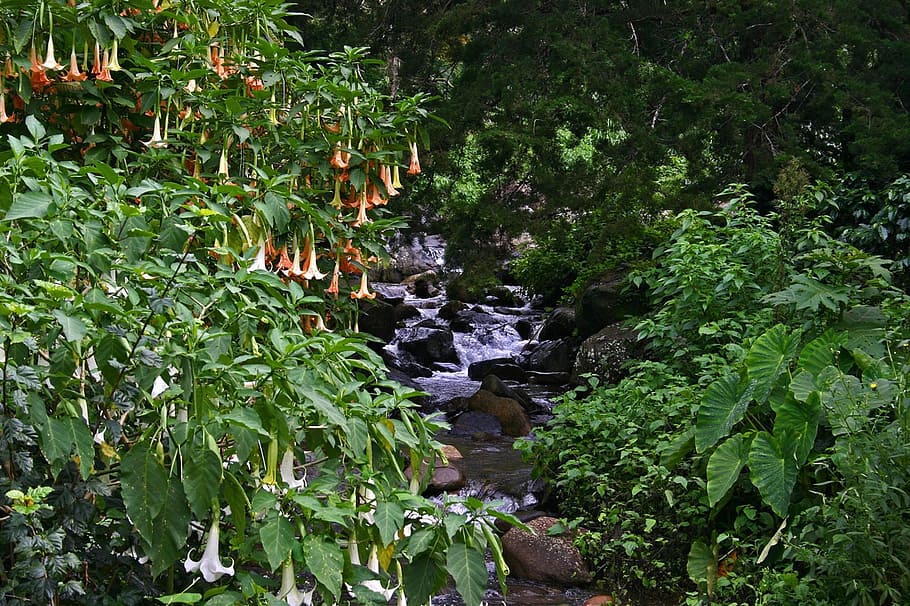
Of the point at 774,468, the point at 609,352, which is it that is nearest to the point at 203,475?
the point at 774,468

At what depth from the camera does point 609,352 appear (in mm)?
7633

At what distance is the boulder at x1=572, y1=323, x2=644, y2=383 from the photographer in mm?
7371

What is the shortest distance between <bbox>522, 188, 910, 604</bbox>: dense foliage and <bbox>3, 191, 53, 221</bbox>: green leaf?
268 cm

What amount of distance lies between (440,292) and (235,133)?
13.5 metres

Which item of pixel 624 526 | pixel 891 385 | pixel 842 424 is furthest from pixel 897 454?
pixel 624 526

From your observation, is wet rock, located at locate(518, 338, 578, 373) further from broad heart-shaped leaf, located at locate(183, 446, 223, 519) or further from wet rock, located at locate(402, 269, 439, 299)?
broad heart-shaped leaf, located at locate(183, 446, 223, 519)

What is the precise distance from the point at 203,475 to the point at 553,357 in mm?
9380

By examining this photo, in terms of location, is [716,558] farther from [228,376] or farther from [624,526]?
[228,376]

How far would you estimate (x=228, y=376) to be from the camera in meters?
1.86

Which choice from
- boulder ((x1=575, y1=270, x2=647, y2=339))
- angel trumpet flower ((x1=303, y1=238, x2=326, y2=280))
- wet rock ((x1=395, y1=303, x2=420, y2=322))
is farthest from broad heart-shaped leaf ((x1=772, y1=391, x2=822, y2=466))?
wet rock ((x1=395, y1=303, x2=420, y2=322))

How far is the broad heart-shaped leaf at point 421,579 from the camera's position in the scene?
1930 millimetres

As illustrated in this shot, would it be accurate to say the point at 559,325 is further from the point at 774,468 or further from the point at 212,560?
the point at 212,560

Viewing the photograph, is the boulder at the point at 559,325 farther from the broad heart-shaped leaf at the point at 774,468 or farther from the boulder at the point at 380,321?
the broad heart-shaped leaf at the point at 774,468

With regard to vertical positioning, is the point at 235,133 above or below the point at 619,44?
below
